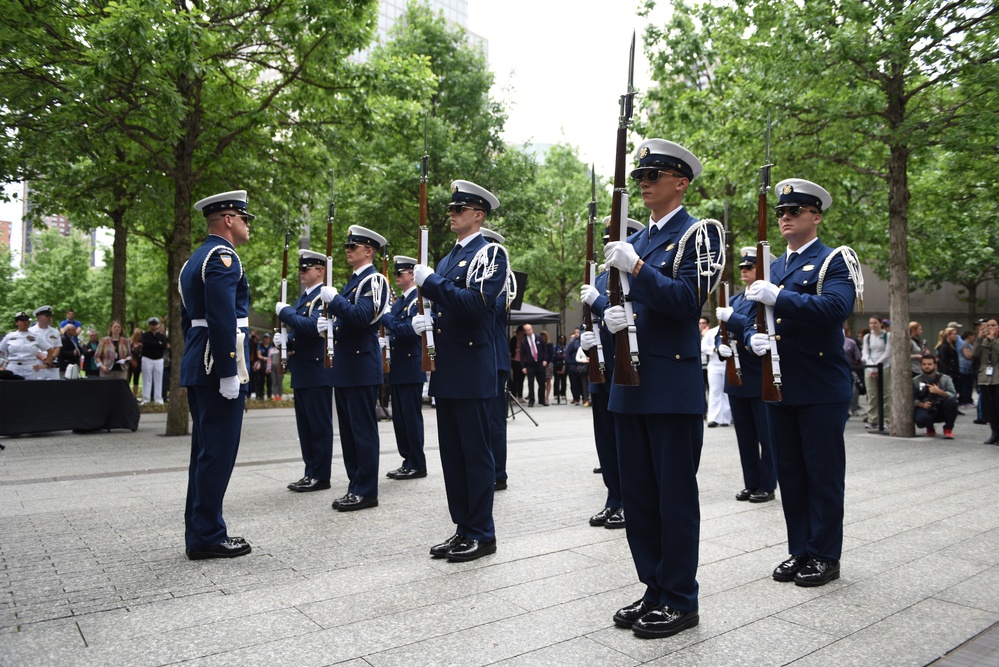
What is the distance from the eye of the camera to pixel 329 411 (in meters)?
7.89

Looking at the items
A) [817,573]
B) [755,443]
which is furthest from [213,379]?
[755,443]

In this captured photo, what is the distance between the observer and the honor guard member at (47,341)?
1473cm

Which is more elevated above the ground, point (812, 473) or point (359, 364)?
point (359, 364)

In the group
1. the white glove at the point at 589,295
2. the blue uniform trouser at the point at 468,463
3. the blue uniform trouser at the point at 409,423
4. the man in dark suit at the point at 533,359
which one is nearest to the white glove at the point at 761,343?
the white glove at the point at 589,295

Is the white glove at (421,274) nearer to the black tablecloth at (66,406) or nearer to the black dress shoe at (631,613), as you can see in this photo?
the black dress shoe at (631,613)

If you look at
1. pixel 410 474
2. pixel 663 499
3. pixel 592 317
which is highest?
pixel 592 317

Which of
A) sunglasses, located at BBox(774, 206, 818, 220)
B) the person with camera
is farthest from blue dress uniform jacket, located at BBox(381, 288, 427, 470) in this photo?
the person with camera

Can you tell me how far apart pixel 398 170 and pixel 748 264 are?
54.7ft

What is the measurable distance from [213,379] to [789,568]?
3.91 meters

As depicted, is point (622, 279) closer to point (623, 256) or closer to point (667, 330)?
point (623, 256)

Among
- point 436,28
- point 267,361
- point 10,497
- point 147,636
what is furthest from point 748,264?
point 436,28

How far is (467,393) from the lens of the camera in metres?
5.35

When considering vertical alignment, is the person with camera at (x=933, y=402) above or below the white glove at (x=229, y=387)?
below

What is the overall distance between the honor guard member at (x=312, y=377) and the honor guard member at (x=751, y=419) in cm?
381
